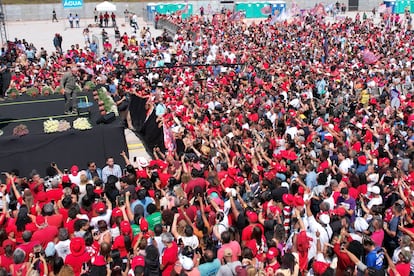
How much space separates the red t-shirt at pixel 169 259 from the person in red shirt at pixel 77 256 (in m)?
1.03

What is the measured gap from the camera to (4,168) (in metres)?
12.5

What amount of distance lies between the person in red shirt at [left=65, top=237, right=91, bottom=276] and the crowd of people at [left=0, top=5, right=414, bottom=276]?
2 centimetres

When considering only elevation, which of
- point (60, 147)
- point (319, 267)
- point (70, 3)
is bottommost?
point (60, 147)

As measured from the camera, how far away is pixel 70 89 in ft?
47.6

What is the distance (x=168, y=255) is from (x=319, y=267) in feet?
6.50

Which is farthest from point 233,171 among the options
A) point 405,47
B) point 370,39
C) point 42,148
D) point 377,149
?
point 370,39

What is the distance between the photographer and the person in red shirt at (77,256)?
6.34m

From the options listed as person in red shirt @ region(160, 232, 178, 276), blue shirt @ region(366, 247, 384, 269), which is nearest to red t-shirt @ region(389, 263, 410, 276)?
blue shirt @ region(366, 247, 384, 269)

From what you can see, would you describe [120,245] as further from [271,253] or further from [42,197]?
[42,197]

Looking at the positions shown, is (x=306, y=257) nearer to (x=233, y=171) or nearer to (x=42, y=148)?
(x=233, y=171)

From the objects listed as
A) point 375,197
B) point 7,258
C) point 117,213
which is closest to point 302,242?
point 375,197

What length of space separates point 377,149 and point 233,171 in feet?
11.6

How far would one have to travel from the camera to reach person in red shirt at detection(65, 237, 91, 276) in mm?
6340

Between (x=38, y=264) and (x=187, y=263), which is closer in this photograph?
(x=187, y=263)
